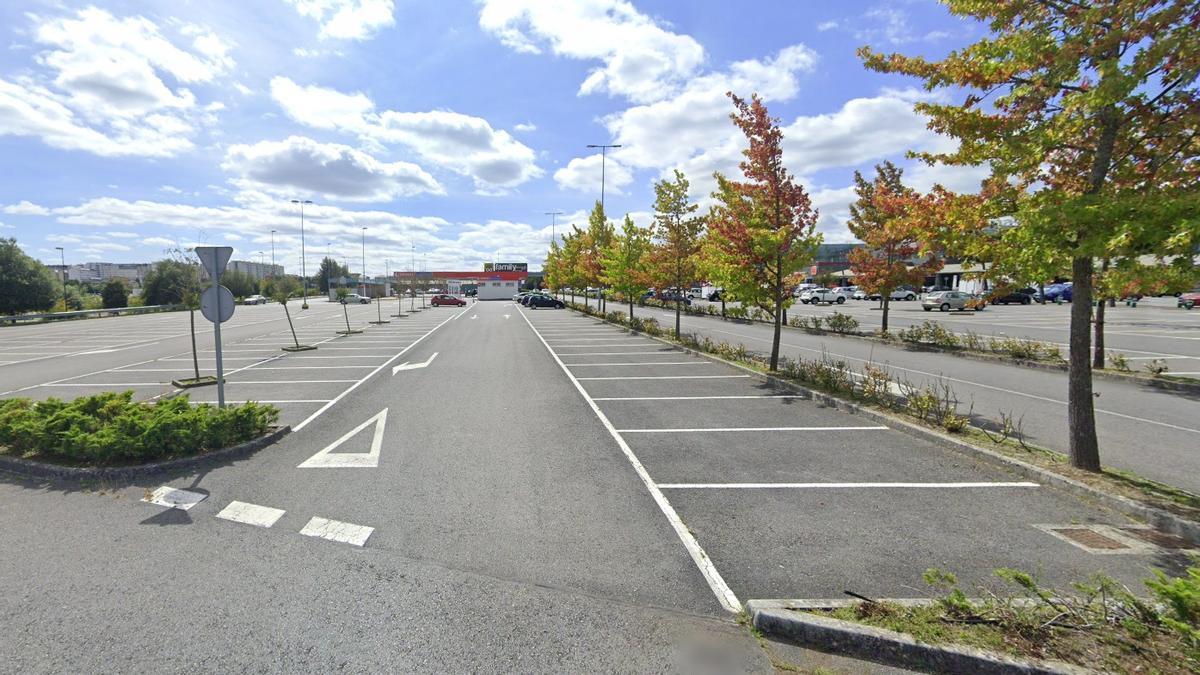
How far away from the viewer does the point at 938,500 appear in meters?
5.37

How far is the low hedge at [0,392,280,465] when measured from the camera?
6.31m

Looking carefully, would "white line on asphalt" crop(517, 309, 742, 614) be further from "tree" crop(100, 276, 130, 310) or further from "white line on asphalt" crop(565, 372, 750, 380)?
"tree" crop(100, 276, 130, 310)

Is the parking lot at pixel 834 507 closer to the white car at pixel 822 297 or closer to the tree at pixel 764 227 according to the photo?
the tree at pixel 764 227

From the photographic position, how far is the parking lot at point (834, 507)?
13.2 ft

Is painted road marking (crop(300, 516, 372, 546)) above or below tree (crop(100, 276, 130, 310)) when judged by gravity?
below

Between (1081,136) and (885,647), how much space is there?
5.80 meters

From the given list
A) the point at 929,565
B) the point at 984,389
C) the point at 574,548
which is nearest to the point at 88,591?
the point at 574,548

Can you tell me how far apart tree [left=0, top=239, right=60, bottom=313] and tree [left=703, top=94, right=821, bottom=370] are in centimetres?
5516

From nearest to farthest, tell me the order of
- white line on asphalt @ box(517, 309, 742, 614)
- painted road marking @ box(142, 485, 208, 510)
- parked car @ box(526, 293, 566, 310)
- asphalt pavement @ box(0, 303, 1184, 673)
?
asphalt pavement @ box(0, 303, 1184, 673) → white line on asphalt @ box(517, 309, 742, 614) → painted road marking @ box(142, 485, 208, 510) → parked car @ box(526, 293, 566, 310)

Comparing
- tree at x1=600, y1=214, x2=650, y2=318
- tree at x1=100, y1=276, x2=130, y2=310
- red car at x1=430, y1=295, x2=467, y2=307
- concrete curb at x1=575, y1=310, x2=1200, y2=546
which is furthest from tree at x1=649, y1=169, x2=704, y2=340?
tree at x1=100, y1=276, x2=130, y2=310

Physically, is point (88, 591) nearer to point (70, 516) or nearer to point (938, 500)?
point (70, 516)

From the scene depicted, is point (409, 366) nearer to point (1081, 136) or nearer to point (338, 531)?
point (338, 531)

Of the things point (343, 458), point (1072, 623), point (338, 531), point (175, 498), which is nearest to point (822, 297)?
point (343, 458)

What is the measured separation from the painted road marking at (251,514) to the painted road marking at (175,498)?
16.7 inches
